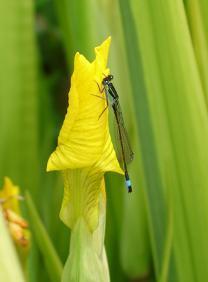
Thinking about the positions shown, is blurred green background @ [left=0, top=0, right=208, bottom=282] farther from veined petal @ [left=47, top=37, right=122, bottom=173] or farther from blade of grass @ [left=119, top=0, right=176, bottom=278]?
veined petal @ [left=47, top=37, right=122, bottom=173]

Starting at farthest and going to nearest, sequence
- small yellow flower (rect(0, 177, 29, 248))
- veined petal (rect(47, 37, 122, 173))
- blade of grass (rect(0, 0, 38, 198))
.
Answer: blade of grass (rect(0, 0, 38, 198)), small yellow flower (rect(0, 177, 29, 248)), veined petal (rect(47, 37, 122, 173))

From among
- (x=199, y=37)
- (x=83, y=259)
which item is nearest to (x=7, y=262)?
(x=83, y=259)

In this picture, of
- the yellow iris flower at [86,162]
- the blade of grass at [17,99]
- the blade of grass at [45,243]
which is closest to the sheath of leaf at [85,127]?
the yellow iris flower at [86,162]

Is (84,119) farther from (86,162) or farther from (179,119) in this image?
(179,119)

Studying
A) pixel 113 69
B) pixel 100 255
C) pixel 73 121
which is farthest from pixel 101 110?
pixel 113 69

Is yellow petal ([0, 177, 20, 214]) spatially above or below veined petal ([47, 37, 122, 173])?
below

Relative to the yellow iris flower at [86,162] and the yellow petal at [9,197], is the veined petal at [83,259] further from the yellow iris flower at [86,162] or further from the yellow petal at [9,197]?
the yellow petal at [9,197]

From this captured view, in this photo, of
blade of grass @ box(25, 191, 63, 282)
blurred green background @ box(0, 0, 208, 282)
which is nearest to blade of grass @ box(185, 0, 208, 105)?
blurred green background @ box(0, 0, 208, 282)

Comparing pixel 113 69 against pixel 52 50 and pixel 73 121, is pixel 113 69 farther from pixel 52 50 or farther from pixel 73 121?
pixel 52 50
